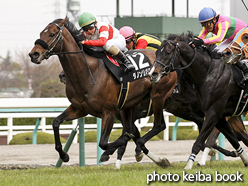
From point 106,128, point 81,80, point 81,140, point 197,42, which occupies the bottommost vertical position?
point 81,140

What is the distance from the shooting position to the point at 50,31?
6246 millimetres

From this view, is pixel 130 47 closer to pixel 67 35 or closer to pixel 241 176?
pixel 67 35

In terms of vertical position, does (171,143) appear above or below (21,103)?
below

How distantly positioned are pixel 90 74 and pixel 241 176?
2.24m

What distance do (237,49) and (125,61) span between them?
1.48m

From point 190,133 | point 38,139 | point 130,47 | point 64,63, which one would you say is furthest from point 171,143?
point 64,63

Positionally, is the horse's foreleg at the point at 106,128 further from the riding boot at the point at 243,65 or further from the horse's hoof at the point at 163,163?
the riding boot at the point at 243,65

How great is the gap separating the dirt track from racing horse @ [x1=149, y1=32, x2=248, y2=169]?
7.38ft

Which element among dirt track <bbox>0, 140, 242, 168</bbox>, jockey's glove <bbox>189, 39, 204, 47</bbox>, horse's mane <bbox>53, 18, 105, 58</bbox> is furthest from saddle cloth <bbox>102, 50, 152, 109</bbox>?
dirt track <bbox>0, 140, 242, 168</bbox>

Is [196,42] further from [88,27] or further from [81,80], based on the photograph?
[81,80]

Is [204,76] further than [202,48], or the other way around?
[202,48]

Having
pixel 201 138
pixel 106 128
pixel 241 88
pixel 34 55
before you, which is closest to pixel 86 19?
pixel 34 55

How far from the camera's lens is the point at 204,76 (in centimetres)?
662

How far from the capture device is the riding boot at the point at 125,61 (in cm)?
680
